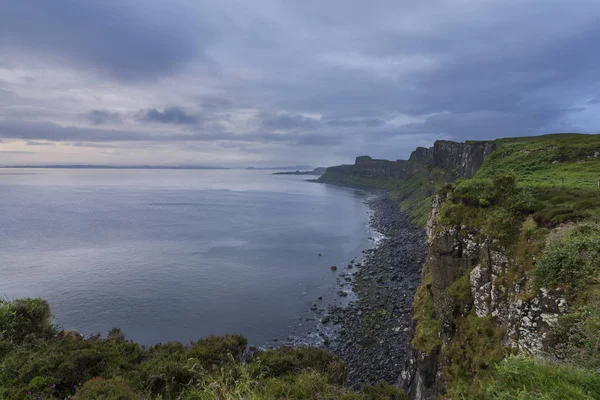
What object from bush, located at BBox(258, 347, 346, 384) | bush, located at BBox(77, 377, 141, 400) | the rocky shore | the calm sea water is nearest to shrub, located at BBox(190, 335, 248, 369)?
bush, located at BBox(258, 347, 346, 384)

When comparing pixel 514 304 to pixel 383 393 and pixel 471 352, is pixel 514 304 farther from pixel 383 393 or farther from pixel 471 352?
pixel 383 393

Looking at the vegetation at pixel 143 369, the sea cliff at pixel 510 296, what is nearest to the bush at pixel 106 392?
the vegetation at pixel 143 369

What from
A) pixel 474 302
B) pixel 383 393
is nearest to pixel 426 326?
pixel 474 302

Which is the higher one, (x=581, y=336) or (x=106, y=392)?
(x=581, y=336)

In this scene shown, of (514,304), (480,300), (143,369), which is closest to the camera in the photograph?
(143,369)

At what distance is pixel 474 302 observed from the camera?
55.5ft

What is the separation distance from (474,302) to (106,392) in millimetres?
17249

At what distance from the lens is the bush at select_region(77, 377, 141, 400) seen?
945cm

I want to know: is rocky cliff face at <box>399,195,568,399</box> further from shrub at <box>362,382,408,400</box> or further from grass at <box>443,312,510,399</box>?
shrub at <box>362,382,408,400</box>

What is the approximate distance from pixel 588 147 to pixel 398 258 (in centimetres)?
3422

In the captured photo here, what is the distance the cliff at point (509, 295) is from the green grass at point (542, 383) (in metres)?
0.02

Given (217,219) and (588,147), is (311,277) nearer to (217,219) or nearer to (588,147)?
(588,147)

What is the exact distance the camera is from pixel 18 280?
48.7m

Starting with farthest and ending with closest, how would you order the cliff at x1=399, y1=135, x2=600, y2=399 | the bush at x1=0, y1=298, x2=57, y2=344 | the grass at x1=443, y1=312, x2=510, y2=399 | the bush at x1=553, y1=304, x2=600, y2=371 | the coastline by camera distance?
the coastline < the bush at x1=0, y1=298, x2=57, y2=344 < the grass at x1=443, y1=312, x2=510, y2=399 < the cliff at x1=399, y1=135, x2=600, y2=399 < the bush at x1=553, y1=304, x2=600, y2=371
